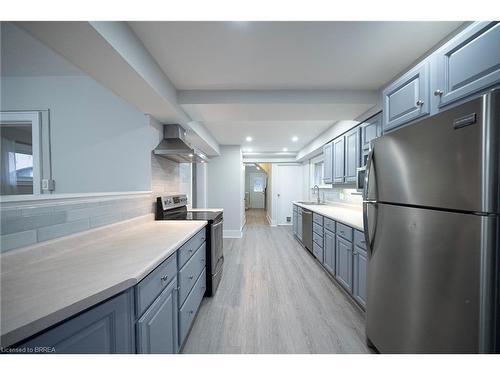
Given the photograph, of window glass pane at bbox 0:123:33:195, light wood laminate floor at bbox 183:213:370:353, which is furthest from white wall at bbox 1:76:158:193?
light wood laminate floor at bbox 183:213:370:353

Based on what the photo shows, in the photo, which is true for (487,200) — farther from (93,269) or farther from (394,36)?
(93,269)

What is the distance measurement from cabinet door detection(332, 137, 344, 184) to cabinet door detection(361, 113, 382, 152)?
60 cm

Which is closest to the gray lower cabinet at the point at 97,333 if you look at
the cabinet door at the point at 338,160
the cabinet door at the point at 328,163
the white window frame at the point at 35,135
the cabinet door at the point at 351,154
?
the white window frame at the point at 35,135

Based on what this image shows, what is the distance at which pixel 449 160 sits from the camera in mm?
945

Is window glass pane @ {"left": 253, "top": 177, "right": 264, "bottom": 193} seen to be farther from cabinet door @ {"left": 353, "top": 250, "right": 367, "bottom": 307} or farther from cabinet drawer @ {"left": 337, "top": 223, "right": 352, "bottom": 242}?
cabinet door @ {"left": 353, "top": 250, "right": 367, "bottom": 307}

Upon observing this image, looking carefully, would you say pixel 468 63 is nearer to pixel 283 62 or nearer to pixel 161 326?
pixel 283 62

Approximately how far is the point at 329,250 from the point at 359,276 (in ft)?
2.56

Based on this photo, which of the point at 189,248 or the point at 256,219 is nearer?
the point at 189,248

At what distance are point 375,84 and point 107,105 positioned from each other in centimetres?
303

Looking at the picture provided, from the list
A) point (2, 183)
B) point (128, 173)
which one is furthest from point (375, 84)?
point (2, 183)

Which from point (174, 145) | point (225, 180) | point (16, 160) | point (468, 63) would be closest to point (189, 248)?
point (174, 145)

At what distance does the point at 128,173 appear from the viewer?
2.24 m

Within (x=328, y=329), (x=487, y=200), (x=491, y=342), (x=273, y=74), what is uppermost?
(x=273, y=74)

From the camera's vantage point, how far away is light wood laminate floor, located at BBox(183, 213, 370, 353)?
1.58 m
